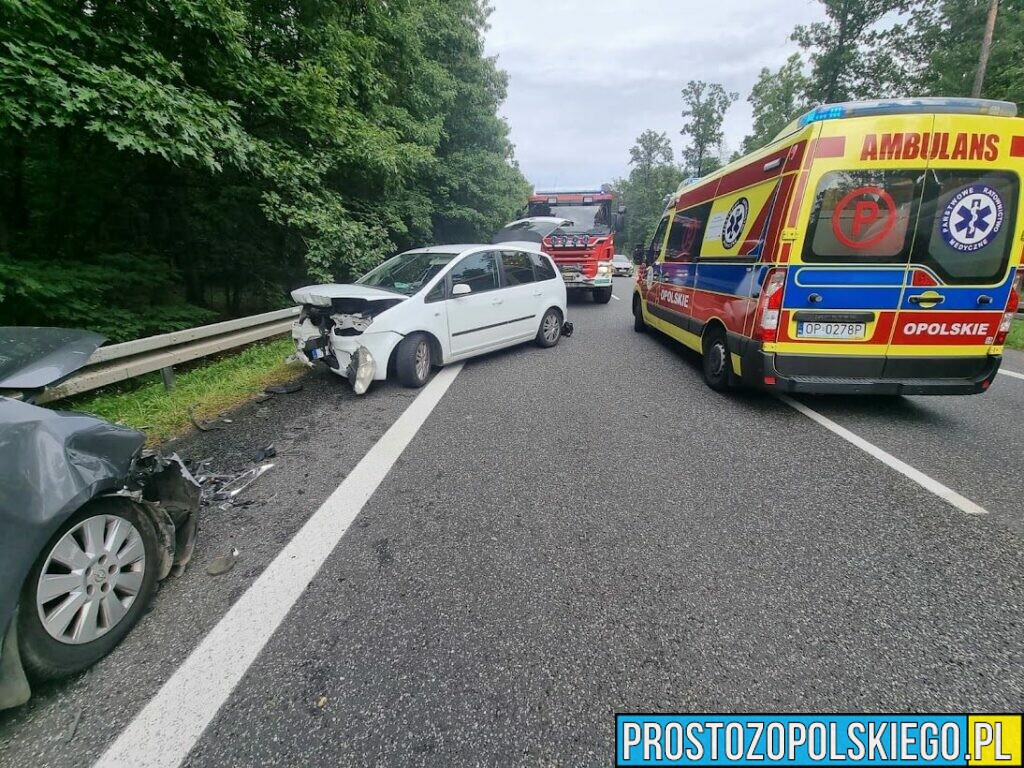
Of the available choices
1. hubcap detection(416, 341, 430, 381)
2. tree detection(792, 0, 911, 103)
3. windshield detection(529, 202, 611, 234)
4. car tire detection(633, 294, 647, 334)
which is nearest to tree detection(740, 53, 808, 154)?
tree detection(792, 0, 911, 103)

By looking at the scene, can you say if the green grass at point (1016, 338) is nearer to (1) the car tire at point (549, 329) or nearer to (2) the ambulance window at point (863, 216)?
(2) the ambulance window at point (863, 216)

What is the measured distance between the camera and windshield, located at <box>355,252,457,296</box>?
5446mm

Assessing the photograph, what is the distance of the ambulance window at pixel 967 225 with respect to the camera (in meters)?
3.58

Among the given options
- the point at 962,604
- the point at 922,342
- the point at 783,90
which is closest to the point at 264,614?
the point at 962,604

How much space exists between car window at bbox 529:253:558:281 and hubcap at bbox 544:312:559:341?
619 millimetres

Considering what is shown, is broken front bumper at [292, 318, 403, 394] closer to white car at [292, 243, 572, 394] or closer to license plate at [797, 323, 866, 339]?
white car at [292, 243, 572, 394]

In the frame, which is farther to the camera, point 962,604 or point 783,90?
point 783,90

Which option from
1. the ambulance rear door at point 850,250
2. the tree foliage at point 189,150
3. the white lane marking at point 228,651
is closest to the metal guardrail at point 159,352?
the tree foliage at point 189,150

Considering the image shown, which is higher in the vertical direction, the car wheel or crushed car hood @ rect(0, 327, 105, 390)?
crushed car hood @ rect(0, 327, 105, 390)

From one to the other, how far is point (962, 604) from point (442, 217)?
58.0ft

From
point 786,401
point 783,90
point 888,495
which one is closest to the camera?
point 888,495

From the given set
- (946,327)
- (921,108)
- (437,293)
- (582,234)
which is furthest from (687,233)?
(582,234)

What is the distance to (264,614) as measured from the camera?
6.42 feet

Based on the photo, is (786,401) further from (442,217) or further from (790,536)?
(442,217)
